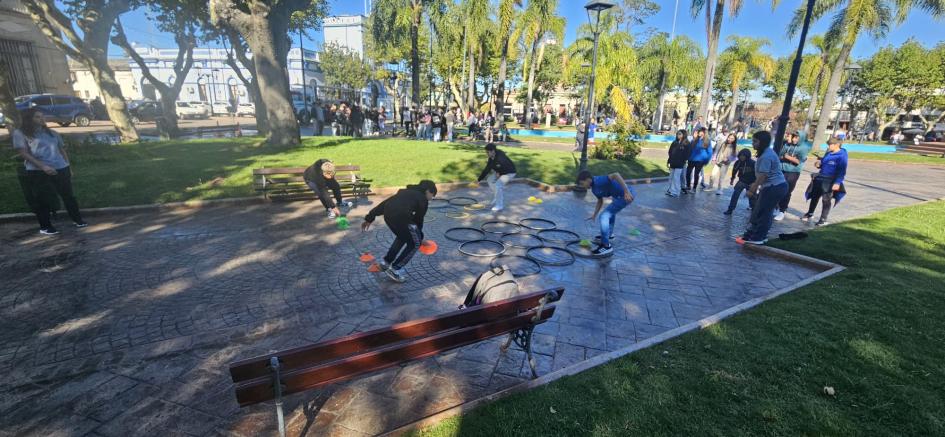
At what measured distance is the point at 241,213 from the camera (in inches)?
367

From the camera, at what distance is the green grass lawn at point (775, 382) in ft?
10.5

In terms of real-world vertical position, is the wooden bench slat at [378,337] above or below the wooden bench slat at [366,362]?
above

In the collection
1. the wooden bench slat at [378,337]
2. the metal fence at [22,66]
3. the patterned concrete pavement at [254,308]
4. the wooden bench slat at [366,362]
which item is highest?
the metal fence at [22,66]

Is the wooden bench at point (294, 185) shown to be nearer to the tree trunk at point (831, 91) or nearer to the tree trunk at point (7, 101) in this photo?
the tree trunk at point (7, 101)

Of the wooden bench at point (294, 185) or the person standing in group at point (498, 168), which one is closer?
the person standing in group at point (498, 168)

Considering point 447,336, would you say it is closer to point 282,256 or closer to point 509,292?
point 509,292

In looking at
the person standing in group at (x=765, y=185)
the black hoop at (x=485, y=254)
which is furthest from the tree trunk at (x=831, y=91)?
the black hoop at (x=485, y=254)

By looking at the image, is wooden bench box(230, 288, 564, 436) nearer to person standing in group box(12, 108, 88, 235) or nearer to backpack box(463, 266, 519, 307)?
backpack box(463, 266, 519, 307)

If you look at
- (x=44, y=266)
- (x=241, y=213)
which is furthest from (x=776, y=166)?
(x=44, y=266)

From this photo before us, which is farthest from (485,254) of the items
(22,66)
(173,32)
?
(22,66)

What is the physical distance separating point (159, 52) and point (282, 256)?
2690 inches

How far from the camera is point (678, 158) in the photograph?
12.0 m

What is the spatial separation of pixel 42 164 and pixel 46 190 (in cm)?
54

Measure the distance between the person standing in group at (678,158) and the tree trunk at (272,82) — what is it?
14.6 metres
